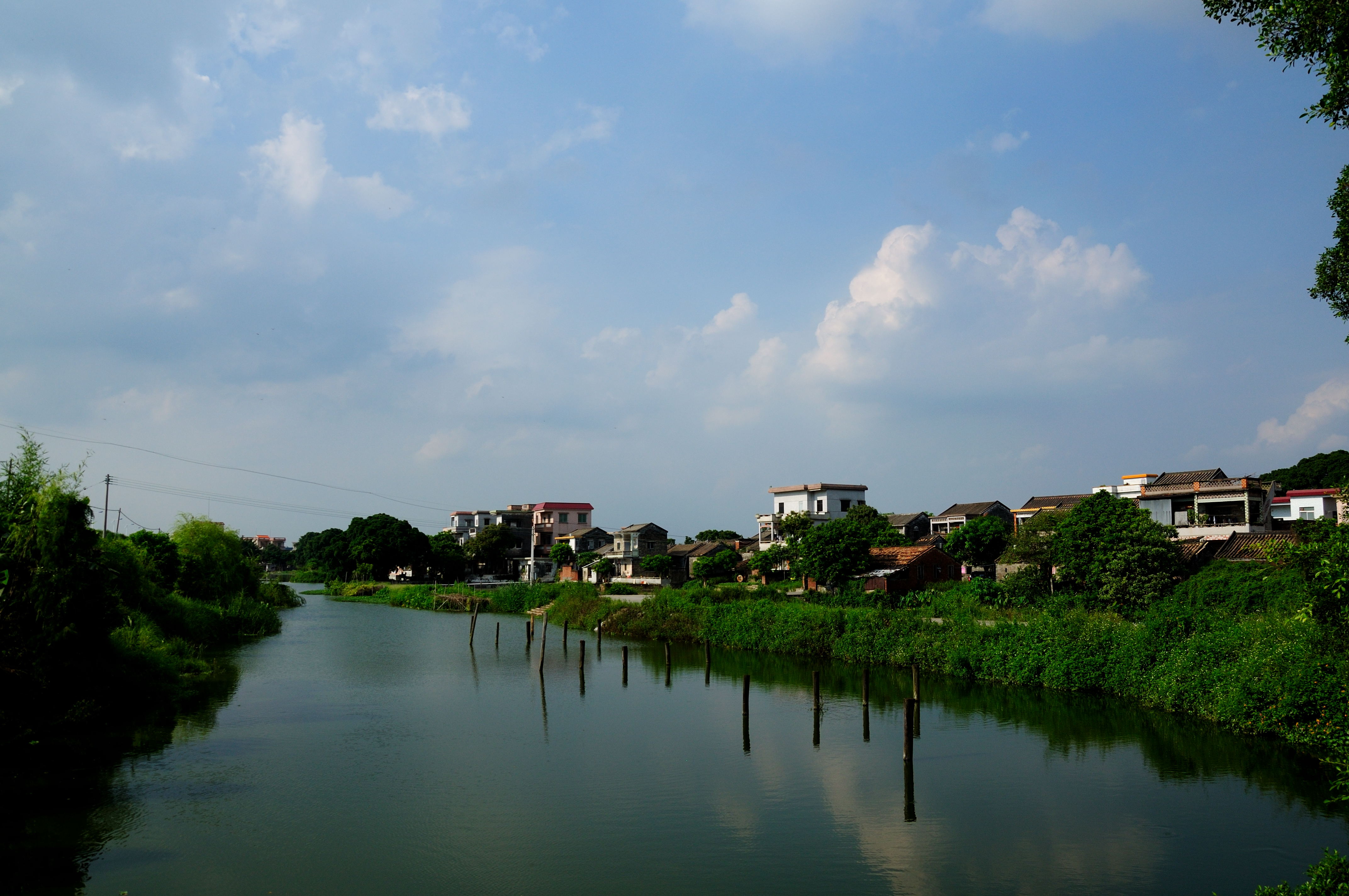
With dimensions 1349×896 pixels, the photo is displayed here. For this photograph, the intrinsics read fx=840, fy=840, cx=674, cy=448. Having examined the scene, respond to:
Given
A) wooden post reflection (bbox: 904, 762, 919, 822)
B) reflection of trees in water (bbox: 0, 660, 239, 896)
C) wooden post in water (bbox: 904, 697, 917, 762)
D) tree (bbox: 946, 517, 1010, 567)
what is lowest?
wooden post reflection (bbox: 904, 762, 919, 822)

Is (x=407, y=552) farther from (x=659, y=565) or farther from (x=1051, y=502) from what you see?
(x=1051, y=502)

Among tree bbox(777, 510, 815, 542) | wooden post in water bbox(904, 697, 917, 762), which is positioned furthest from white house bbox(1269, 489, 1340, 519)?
wooden post in water bbox(904, 697, 917, 762)

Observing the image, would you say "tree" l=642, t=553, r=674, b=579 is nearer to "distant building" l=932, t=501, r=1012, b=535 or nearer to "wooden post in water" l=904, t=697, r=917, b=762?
"distant building" l=932, t=501, r=1012, b=535

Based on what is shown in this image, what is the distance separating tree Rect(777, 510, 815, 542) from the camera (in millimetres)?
A: 61156

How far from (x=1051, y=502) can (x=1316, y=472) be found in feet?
109

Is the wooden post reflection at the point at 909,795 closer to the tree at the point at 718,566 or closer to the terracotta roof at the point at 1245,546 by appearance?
the terracotta roof at the point at 1245,546

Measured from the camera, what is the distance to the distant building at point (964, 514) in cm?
7481

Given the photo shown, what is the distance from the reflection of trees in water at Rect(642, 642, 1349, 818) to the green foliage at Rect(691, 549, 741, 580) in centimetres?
3069

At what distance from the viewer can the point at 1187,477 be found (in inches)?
2239

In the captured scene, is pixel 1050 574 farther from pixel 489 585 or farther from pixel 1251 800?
pixel 489 585

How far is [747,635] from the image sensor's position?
4297 centimetres

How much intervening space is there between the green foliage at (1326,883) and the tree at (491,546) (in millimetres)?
95464

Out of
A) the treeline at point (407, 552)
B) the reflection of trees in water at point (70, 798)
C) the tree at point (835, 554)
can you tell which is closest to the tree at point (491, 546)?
the treeline at point (407, 552)

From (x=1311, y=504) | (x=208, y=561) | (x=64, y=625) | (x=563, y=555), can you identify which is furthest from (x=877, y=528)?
(x=64, y=625)
